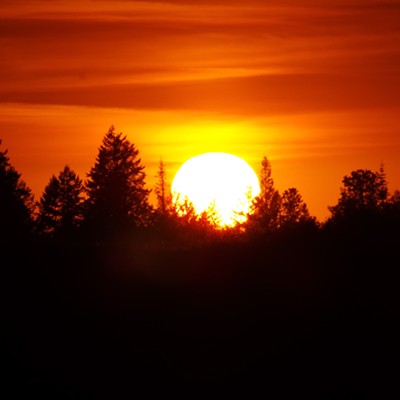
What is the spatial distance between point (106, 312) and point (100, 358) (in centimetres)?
Answer: 123

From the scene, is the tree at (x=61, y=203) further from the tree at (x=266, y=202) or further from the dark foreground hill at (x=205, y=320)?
the dark foreground hill at (x=205, y=320)

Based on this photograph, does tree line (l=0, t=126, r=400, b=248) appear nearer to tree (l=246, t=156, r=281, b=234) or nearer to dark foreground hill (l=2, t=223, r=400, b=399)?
tree (l=246, t=156, r=281, b=234)

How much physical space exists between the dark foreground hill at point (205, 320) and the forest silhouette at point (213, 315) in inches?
0.9

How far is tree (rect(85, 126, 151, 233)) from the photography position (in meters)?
66.9

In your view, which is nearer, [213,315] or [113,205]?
[213,315]

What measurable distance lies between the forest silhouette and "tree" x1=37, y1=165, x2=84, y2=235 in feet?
153

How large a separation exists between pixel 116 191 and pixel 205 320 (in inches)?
2095

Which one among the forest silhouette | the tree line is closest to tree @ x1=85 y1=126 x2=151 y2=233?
the tree line

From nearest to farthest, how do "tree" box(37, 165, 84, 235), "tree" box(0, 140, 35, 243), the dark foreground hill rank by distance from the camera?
the dark foreground hill < "tree" box(0, 140, 35, 243) < "tree" box(37, 165, 84, 235)

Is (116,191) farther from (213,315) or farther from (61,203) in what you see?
(213,315)

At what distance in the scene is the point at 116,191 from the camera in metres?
73.4

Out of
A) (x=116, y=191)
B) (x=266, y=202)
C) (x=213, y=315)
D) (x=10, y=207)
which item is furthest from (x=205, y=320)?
(x=266, y=202)

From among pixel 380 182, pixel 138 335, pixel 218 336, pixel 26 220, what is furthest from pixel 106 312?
pixel 380 182

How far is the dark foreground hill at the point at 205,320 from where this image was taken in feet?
64.1
